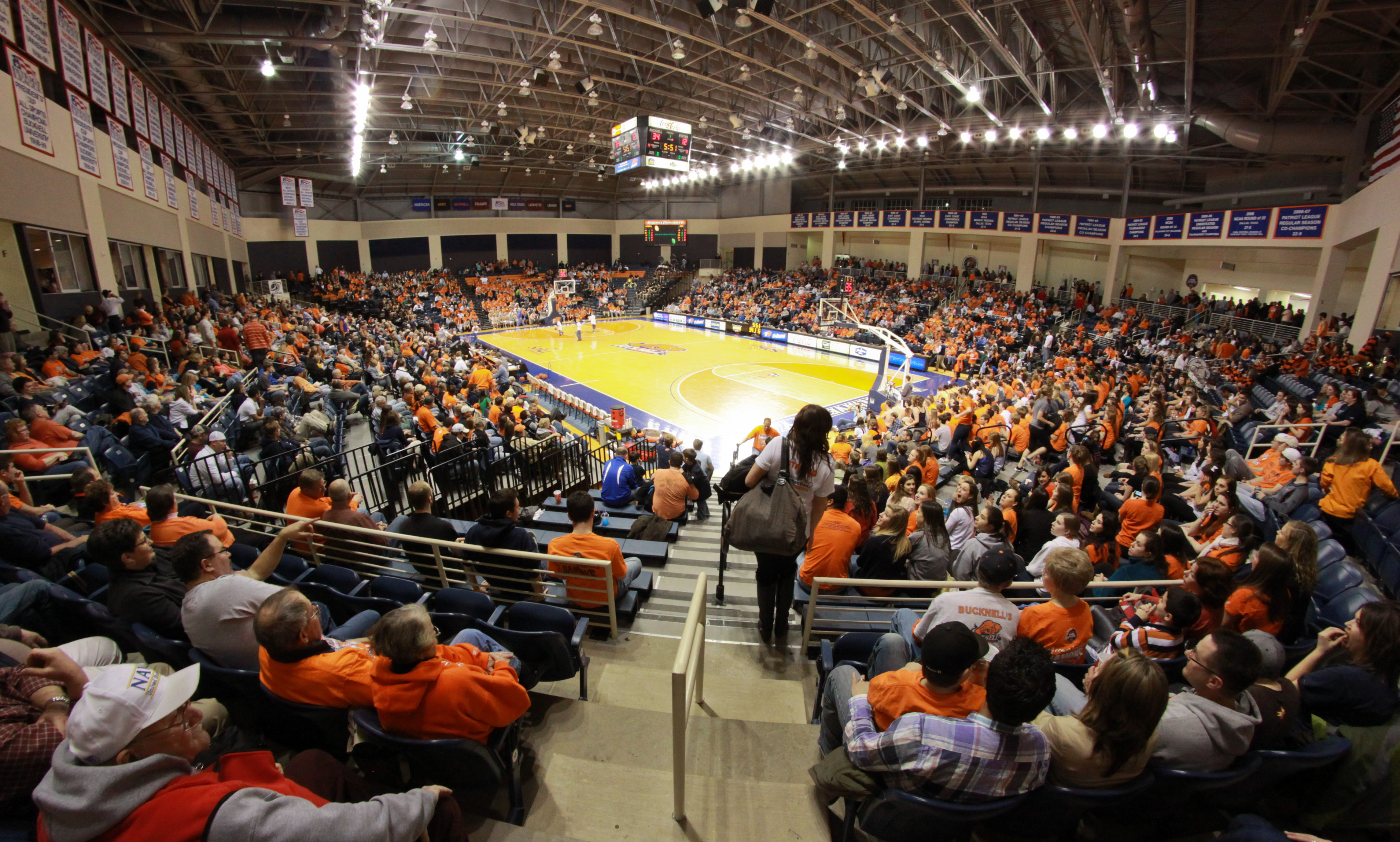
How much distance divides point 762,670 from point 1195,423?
32.8ft

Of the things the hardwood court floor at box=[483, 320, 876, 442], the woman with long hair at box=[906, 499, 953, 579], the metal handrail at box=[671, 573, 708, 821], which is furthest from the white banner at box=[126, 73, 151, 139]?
the woman with long hair at box=[906, 499, 953, 579]

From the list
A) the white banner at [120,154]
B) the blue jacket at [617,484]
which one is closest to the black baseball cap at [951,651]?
the blue jacket at [617,484]

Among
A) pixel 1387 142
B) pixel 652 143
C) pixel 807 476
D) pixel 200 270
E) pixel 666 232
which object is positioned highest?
pixel 652 143

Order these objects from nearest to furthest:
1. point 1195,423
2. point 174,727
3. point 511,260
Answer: point 174,727 → point 1195,423 → point 511,260

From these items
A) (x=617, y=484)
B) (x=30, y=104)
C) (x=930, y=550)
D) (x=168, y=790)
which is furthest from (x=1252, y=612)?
(x=30, y=104)

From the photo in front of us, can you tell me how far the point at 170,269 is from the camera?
17.2 meters

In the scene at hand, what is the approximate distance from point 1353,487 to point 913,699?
250 inches

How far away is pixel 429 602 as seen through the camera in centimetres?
369

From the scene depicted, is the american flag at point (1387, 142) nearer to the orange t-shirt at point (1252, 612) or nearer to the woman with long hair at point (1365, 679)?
the orange t-shirt at point (1252, 612)

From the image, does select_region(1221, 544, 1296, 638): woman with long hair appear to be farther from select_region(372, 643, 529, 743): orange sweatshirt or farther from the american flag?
the american flag

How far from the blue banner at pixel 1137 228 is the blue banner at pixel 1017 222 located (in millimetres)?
4000

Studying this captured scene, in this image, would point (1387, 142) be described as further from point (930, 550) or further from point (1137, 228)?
point (930, 550)

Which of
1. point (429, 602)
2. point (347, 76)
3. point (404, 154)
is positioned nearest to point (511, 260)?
point (404, 154)

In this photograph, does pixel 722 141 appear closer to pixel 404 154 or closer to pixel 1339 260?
pixel 404 154
